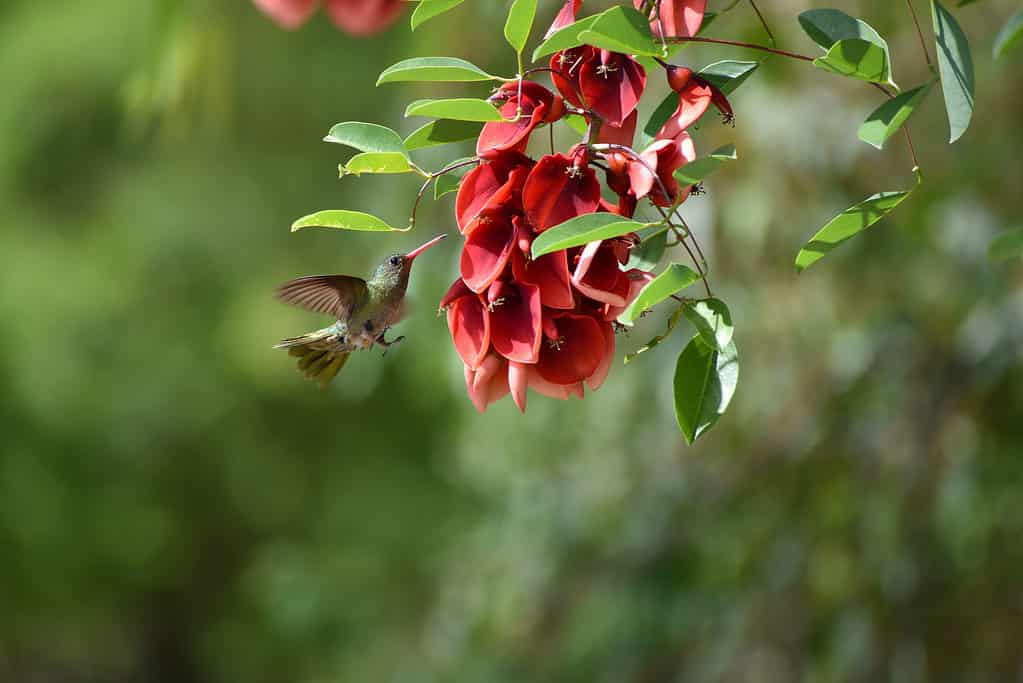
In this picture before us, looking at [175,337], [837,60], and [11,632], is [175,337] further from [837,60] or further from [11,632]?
[837,60]

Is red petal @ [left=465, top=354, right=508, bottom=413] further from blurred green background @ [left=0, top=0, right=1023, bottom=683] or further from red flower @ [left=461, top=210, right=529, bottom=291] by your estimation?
blurred green background @ [left=0, top=0, right=1023, bottom=683]

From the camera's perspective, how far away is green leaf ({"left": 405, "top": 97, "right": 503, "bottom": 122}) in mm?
456

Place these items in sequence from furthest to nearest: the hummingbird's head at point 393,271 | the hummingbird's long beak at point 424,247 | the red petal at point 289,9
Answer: the red petal at point 289,9 < the hummingbird's head at point 393,271 < the hummingbird's long beak at point 424,247

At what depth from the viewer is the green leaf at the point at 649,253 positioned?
496 millimetres

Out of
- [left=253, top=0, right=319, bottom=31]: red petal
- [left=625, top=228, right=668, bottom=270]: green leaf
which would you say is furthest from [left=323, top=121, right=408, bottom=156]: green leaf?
[left=253, top=0, right=319, bottom=31]: red petal

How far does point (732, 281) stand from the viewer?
150cm

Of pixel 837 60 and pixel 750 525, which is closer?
pixel 837 60

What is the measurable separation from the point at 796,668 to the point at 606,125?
110 cm

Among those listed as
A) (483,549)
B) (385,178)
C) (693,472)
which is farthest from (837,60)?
(483,549)

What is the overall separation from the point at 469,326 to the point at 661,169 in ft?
0.35

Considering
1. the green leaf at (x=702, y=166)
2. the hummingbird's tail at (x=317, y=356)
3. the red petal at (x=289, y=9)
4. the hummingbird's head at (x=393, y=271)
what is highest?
the green leaf at (x=702, y=166)

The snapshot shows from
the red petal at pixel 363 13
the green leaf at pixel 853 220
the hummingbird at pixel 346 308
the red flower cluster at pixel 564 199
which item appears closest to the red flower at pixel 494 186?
the red flower cluster at pixel 564 199

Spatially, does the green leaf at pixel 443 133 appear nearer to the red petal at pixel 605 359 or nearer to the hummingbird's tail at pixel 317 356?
the red petal at pixel 605 359

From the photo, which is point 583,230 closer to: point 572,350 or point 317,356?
point 572,350
